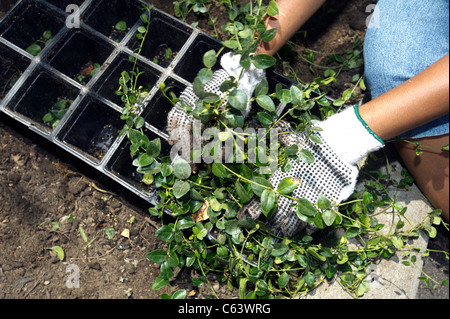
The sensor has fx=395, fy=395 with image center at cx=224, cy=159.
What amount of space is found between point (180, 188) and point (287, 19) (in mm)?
554

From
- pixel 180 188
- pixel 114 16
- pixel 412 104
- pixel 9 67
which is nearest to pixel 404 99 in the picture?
pixel 412 104

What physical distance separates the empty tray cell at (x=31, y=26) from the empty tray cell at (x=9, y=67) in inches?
1.6

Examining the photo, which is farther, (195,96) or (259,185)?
(195,96)

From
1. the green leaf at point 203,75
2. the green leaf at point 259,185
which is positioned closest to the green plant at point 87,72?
the green leaf at point 203,75

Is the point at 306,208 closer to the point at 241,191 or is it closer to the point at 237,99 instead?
the point at 241,191

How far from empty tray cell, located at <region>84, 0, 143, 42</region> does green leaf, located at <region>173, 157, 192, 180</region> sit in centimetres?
56

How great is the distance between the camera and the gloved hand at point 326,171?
1.05 m

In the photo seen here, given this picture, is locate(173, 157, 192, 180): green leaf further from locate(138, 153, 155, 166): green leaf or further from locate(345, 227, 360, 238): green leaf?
locate(345, 227, 360, 238): green leaf

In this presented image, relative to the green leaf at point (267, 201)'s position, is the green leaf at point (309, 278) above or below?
below

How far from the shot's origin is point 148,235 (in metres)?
1.25

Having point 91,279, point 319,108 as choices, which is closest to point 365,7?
point 319,108

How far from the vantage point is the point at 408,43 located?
113cm

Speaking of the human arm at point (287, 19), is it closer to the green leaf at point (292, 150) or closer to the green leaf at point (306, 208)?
the green leaf at point (292, 150)

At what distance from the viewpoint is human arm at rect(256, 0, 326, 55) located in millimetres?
1096
